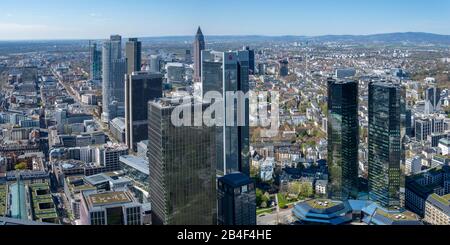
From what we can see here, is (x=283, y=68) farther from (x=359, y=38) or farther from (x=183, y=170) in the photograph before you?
(x=183, y=170)

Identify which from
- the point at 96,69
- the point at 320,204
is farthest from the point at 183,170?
the point at 96,69

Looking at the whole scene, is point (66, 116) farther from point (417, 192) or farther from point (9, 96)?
point (417, 192)

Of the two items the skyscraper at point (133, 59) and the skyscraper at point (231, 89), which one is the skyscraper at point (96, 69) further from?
the skyscraper at point (231, 89)

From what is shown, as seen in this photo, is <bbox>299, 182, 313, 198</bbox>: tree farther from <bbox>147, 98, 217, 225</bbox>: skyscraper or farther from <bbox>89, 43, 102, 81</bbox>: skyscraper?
<bbox>89, 43, 102, 81</bbox>: skyscraper

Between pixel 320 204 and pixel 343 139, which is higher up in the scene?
pixel 343 139

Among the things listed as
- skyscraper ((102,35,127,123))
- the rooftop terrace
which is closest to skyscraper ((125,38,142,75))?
skyscraper ((102,35,127,123))

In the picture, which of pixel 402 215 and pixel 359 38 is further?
pixel 402 215

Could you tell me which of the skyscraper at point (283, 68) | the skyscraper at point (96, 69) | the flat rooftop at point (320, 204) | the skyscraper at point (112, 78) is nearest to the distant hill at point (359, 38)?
the flat rooftop at point (320, 204)
